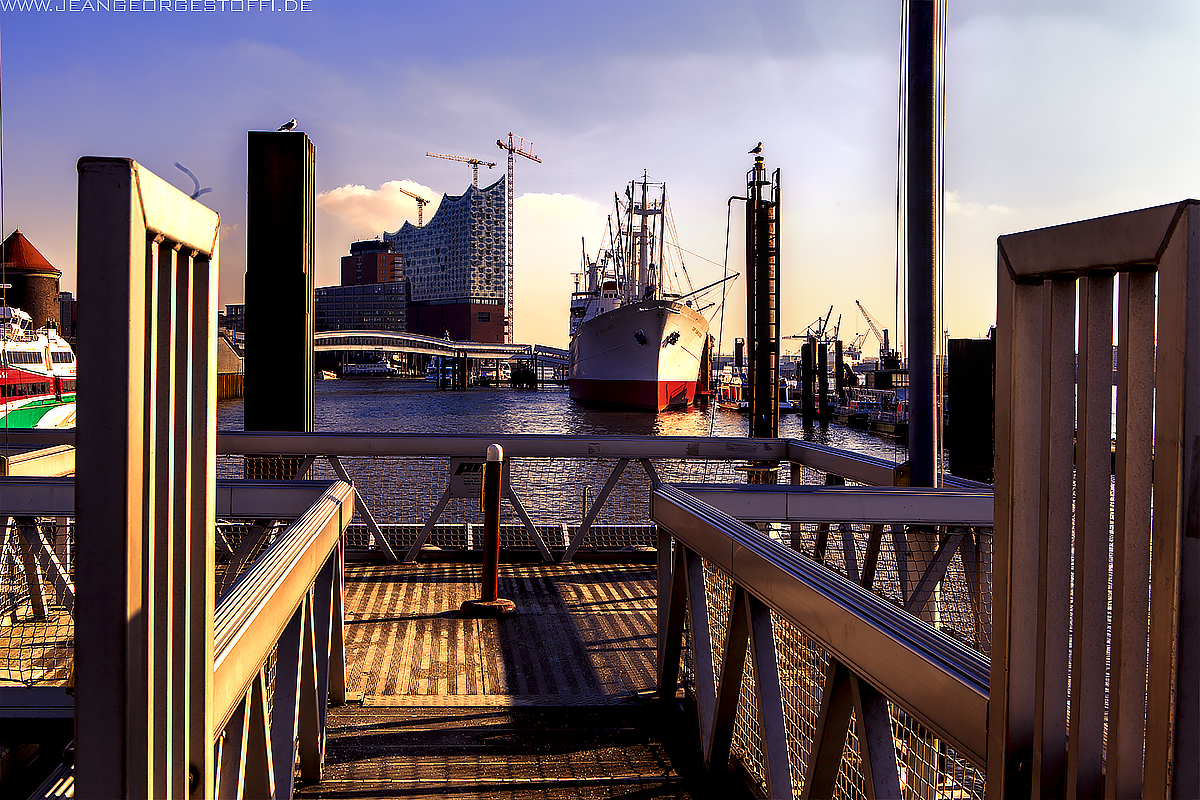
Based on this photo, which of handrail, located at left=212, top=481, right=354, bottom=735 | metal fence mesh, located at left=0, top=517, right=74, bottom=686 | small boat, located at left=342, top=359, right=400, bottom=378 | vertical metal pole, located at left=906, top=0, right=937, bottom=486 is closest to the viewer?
handrail, located at left=212, top=481, right=354, bottom=735

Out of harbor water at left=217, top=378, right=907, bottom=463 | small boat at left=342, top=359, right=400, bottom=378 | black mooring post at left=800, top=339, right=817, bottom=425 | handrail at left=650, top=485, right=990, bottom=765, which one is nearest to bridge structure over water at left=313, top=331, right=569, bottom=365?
small boat at left=342, top=359, right=400, bottom=378

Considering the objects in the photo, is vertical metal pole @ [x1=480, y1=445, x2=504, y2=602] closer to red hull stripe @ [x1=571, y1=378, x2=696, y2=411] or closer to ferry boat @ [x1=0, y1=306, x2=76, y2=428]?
ferry boat @ [x1=0, y1=306, x2=76, y2=428]

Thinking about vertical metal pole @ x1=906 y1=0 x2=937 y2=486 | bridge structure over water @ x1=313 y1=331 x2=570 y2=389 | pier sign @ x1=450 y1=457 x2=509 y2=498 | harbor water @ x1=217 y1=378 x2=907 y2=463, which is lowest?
harbor water @ x1=217 y1=378 x2=907 y2=463

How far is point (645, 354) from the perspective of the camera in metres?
54.1

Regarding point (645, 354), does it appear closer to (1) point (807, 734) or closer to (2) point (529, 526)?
(2) point (529, 526)

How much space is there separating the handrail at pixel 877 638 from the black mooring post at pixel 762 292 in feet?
44.9

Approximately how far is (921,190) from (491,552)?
3.70 metres

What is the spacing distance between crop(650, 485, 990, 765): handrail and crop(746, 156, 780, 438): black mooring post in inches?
539

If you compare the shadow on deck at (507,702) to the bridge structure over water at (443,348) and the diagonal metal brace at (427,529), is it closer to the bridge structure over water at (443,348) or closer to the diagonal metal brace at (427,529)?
the diagonal metal brace at (427,529)

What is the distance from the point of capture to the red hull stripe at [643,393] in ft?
183

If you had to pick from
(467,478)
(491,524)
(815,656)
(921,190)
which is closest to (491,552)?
(491,524)

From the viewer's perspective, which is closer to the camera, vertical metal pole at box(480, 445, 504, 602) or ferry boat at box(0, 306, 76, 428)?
vertical metal pole at box(480, 445, 504, 602)

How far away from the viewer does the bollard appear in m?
5.88

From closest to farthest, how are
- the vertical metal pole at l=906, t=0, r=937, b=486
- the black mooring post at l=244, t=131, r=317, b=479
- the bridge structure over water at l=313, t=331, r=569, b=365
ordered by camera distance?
1. the vertical metal pole at l=906, t=0, r=937, b=486
2. the black mooring post at l=244, t=131, r=317, b=479
3. the bridge structure over water at l=313, t=331, r=569, b=365
